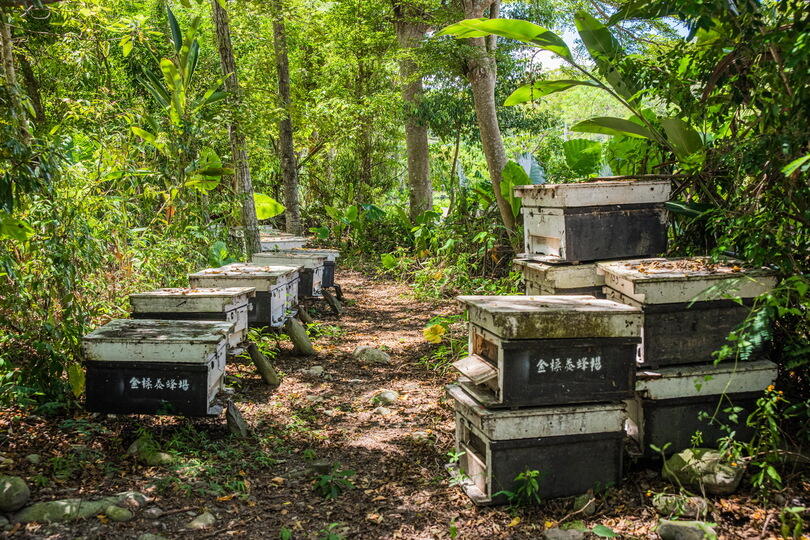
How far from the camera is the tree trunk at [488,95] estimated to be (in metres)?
8.45

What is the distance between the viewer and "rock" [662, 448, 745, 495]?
3436 millimetres

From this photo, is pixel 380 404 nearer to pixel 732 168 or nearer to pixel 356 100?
pixel 732 168

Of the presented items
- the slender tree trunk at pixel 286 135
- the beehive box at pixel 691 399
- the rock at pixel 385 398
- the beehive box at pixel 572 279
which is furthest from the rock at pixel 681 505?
the slender tree trunk at pixel 286 135

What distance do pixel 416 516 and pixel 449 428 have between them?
1.29 m

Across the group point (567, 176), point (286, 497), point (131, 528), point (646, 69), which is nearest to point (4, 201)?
point (131, 528)

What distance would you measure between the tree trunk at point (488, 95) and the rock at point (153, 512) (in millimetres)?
6461

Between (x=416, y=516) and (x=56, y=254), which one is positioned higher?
(x=56, y=254)

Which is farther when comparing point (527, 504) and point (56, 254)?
point (56, 254)

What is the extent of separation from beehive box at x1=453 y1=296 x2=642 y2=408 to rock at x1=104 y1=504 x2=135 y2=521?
2007 millimetres

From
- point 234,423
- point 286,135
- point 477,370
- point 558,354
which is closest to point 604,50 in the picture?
point 558,354

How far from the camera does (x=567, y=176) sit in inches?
441

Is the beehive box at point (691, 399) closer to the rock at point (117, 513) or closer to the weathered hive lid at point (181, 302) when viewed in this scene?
the rock at point (117, 513)

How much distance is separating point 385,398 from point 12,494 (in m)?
2.97

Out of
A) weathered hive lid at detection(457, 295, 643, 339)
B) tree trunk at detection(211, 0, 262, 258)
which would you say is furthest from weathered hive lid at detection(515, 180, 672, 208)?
tree trunk at detection(211, 0, 262, 258)
